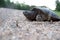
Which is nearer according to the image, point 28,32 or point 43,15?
point 28,32

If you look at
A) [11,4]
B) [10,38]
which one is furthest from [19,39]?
[11,4]

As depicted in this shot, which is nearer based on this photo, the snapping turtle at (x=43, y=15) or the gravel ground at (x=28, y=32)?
the gravel ground at (x=28, y=32)

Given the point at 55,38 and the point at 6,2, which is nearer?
the point at 55,38

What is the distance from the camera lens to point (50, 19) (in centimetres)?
481

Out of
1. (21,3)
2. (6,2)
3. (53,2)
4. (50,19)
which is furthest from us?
(6,2)

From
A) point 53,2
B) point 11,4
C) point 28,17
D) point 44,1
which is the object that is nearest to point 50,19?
point 28,17

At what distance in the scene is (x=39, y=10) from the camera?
5.04 m

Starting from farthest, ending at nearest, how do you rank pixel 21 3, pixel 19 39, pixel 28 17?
pixel 21 3 → pixel 28 17 → pixel 19 39

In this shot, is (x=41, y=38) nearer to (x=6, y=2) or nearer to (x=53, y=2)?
(x=53, y=2)

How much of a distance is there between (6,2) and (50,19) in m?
9.08

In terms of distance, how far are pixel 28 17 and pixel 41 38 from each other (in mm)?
2862

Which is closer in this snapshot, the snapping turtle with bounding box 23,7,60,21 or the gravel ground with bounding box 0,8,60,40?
the gravel ground with bounding box 0,8,60,40

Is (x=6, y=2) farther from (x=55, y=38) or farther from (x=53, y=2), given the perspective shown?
(x=55, y=38)

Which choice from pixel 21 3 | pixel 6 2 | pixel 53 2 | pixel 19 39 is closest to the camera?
pixel 19 39
